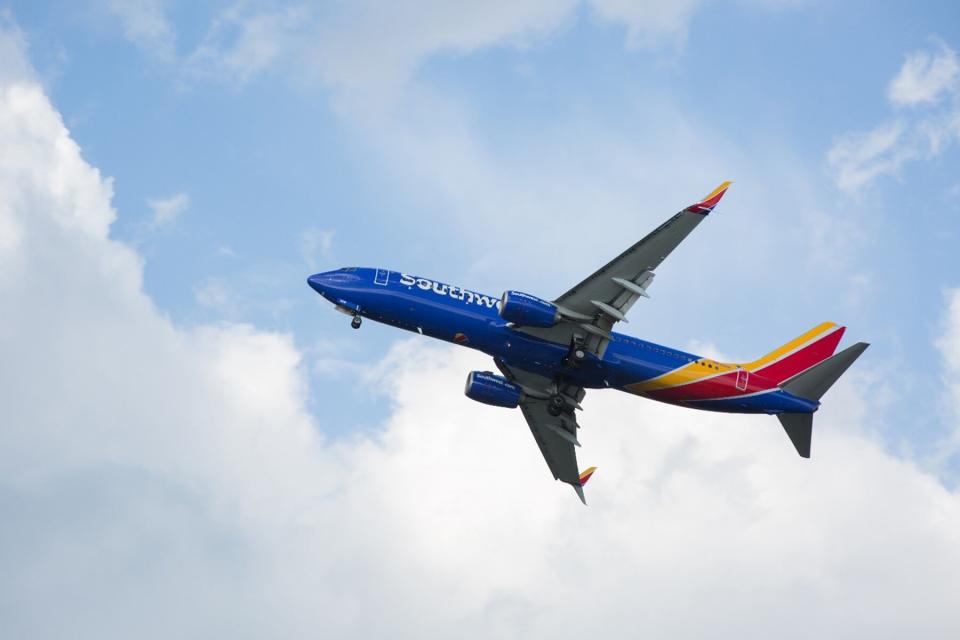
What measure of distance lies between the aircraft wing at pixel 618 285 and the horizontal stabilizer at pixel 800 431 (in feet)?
44.7

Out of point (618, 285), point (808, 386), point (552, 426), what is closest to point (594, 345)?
point (618, 285)

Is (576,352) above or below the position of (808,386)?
above

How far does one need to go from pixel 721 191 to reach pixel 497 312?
14937mm

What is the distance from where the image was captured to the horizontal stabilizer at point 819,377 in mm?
69106

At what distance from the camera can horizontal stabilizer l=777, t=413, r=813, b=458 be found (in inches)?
2803

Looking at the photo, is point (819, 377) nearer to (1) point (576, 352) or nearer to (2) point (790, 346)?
(2) point (790, 346)

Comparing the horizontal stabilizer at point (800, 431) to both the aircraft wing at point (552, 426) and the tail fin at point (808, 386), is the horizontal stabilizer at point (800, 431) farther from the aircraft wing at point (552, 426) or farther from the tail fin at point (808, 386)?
the aircraft wing at point (552, 426)

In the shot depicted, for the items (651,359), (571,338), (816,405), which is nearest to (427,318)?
(571,338)

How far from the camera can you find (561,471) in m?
80.4

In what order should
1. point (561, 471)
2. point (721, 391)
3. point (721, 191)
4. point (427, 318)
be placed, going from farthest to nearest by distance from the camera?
point (561, 471) < point (721, 391) < point (427, 318) < point (721, 191)

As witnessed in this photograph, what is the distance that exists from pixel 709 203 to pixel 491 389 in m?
→ 20.1

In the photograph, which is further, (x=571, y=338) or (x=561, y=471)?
(x=561, y=471)

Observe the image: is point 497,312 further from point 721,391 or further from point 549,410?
point 721,391

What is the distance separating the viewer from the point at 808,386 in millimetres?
70500
